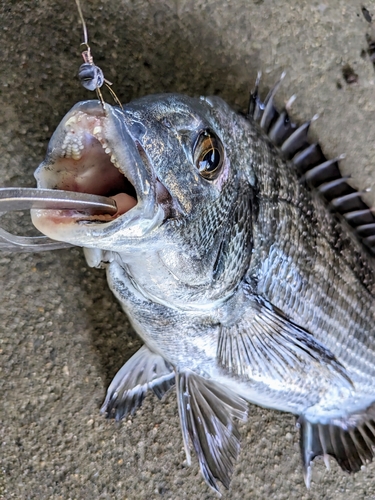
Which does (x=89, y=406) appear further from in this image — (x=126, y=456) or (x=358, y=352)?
(x=358, y=352)

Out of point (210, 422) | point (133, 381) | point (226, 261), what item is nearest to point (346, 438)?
point (210, 422)

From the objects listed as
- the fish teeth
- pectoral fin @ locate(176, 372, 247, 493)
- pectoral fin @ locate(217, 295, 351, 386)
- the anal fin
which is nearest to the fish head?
the fish teeth

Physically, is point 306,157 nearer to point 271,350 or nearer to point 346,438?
point 271,350

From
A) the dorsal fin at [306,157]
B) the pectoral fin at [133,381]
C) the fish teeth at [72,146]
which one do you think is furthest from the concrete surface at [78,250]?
the fish teeth at [72,146]

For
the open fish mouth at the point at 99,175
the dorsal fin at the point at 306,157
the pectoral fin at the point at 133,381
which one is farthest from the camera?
the pectoral fin at the point at 133,381

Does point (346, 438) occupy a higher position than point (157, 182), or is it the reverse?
point (157, 182)

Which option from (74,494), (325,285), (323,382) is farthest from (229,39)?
(74,494)

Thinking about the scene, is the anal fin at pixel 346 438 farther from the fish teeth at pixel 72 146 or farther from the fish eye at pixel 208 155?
the fish teeth at pixel 72 146
